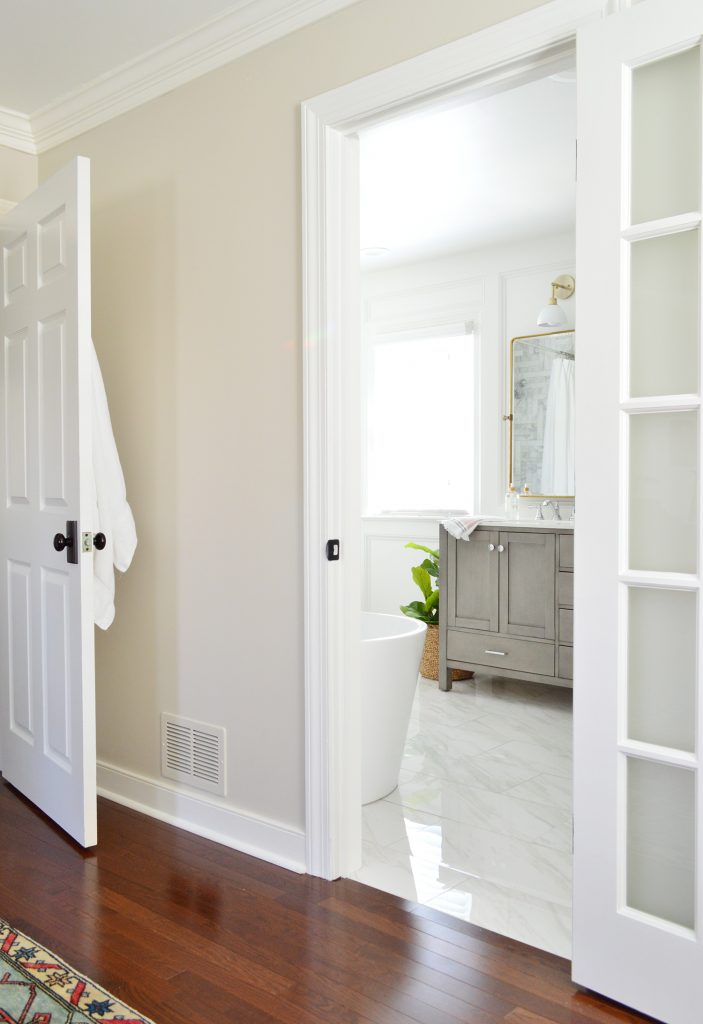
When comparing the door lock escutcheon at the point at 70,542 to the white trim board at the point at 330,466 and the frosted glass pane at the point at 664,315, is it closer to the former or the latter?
→ the white trim board at the point at 330,466

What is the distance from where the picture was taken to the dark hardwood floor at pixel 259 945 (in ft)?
6.10

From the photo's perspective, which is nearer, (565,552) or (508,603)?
(565,552)

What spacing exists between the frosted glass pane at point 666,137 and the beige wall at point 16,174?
2566 millimetres

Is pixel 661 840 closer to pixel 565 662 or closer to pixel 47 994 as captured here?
pixel 47 994

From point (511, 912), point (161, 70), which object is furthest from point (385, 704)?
point (161, 70)

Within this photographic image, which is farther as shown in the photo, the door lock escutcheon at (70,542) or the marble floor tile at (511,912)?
the door lock escutcheon at (70,542)

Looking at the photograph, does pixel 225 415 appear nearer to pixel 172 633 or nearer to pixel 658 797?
pixel 172 633

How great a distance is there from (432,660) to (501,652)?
67cm

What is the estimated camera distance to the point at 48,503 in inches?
113

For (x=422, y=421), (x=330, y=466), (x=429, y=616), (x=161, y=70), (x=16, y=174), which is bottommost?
(x=429, y=616)

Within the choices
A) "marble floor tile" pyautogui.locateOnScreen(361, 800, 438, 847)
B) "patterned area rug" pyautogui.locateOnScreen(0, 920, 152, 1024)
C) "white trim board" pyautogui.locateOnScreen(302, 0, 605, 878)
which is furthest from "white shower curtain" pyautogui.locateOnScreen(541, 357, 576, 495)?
"patterned area rug" pyautogui.locateOnScreen(0, 920, 152, 1024)

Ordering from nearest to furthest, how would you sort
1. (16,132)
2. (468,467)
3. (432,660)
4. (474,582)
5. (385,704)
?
(385,704) → (16,132) → (474,582) → (432,660) → (468,467)

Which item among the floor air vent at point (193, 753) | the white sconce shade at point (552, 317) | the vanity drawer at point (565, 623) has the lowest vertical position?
the floor air vent at point (193, 753)

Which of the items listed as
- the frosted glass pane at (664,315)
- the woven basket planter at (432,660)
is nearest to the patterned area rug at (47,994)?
the frosted glass pane at (664,315)
